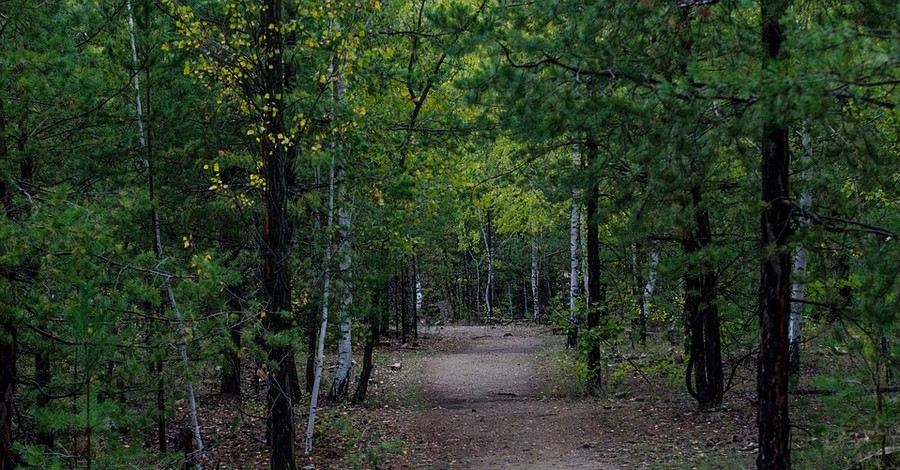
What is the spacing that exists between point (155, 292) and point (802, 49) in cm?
539

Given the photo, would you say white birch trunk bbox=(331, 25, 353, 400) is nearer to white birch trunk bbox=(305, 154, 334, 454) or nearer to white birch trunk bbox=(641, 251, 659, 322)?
white birch trunk bbox=(305, 154, 334, 454)

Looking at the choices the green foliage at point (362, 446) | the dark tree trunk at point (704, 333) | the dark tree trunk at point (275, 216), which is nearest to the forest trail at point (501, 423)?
the green foliage at point (362, 446)

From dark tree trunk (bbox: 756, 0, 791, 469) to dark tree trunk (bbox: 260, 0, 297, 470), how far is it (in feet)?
15.6

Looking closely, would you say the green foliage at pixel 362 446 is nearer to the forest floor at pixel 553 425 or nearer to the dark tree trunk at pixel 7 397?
the forest floor at pixel 553 425

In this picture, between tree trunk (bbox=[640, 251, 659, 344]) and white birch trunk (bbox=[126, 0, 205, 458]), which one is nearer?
white birch trunk (bbox=[126, 0, 205, 458])

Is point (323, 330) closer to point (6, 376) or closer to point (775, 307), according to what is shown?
point (6, 376)

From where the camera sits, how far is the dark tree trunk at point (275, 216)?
7.11 metres

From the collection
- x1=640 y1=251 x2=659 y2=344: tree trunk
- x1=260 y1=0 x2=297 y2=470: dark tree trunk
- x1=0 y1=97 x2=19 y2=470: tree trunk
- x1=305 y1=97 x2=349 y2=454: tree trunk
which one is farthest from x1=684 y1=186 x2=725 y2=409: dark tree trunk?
x1=0 y1=97 x2=19 y2=470: tree trunk

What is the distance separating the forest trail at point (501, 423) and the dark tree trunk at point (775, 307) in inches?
122

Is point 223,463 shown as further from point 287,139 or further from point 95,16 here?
point 95,16

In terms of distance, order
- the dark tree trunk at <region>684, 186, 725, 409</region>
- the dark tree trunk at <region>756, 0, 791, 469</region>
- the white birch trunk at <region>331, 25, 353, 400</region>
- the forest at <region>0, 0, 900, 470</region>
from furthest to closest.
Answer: the dark tree trunk at <region>684, 186, 725, 409</region> < the white birch trunk at <region>331, 25, 353, 400</region> < the dark tree trunk at <region>756, 0, 791, 469</region> < the forest at <region>0, 0, 900, 470</region>

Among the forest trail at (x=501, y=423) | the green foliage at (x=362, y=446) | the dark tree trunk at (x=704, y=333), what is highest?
the dark tree trunk at (x=704, y=333)

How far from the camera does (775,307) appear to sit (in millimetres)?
5121

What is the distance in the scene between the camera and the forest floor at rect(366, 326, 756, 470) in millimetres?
8211
